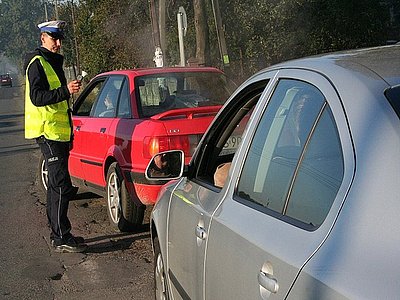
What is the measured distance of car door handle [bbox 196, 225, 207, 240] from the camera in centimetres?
321

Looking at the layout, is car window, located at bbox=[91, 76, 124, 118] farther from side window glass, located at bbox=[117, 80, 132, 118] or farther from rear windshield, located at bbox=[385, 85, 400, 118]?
rear windshield, located at bbox=[385, 85, 400, 118]

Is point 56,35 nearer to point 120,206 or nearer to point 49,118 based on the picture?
point 49,118

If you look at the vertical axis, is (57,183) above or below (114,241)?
above

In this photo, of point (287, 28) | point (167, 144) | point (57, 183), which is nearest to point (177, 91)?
point (167, 144)

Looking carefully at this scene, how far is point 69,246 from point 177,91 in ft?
6.70

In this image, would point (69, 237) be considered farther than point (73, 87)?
Yes

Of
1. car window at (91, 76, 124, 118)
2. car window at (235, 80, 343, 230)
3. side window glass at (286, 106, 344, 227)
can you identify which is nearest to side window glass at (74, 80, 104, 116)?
car window at (91, 76, 124, 118)

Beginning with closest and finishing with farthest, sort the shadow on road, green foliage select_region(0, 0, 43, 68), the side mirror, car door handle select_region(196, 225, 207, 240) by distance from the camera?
car door handle select_region(196, 225, 207, 240)
the side mirror
the shadow on road
green foliage select_region(0, 0, 43, 68)

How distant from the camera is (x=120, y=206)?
290 inches

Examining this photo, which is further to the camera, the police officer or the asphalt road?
the police officer

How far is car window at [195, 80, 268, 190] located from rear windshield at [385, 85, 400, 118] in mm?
1305

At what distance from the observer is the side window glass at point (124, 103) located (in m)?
7.48

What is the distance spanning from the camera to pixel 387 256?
188cm

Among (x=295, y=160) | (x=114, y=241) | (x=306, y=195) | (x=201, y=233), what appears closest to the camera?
(x=306, y=195)
